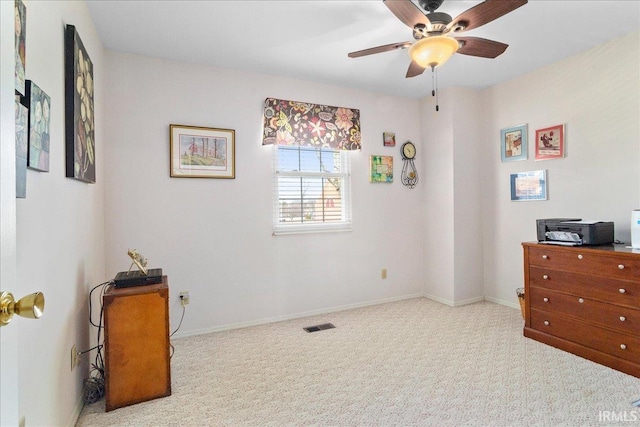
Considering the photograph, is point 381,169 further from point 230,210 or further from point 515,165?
point 230,210

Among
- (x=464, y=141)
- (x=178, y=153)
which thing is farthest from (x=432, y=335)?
(x=178, y=153)

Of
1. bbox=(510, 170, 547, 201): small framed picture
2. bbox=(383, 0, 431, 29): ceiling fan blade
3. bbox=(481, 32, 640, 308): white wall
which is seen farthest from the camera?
bbox=(510, 170, 547, 201): small framed picture

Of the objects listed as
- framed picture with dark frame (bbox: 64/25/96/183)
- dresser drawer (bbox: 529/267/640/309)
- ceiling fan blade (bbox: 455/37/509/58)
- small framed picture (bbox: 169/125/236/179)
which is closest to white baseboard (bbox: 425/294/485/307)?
dresser drawer (bbox: 529/267/640/309)

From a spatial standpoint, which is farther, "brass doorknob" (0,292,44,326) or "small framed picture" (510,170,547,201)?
"small framed picture" (510,170,547,201)

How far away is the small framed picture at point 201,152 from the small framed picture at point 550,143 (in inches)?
121

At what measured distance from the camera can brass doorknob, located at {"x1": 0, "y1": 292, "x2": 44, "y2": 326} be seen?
2.17ft

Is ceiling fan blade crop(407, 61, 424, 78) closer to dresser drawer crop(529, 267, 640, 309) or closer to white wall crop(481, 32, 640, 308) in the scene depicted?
white wall crop(481, 32, 640, 308)

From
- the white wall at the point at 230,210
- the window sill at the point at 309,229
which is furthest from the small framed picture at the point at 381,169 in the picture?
the window sill at the point at 309,229

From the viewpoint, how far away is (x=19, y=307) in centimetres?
68

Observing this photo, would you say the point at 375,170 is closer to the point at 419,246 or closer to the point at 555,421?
the point at 419,246

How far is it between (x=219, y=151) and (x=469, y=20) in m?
2.31

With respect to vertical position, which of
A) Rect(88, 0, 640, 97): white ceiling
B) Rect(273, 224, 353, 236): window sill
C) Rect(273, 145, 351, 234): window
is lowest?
Rect(273, 224, 353, 236): window sill

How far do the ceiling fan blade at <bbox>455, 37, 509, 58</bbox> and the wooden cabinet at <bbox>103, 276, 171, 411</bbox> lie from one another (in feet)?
8.18

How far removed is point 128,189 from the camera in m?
2.98
